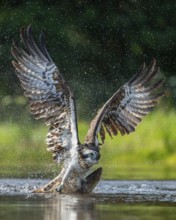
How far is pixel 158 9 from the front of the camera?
24031 mm

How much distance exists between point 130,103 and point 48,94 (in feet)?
2.94

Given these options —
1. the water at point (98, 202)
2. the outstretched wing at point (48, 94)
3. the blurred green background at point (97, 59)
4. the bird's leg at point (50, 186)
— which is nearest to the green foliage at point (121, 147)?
the blurred green background at point (97, 59)

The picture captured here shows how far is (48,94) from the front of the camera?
534 inches

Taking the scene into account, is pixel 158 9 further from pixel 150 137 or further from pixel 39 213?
pixel 39 213

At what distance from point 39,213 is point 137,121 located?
3.29 metres

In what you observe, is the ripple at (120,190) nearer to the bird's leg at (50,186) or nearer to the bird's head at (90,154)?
the bird's leg at (50,186)

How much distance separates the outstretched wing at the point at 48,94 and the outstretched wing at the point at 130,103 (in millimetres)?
435

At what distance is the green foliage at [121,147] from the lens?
18.1 m

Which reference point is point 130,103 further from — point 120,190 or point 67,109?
point 120,190

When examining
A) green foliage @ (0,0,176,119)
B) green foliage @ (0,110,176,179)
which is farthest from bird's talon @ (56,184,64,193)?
green foliage @ (0,0,176,119)

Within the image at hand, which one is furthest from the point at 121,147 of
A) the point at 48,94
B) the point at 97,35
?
the point at 48,94

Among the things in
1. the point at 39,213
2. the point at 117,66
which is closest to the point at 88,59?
the point at 117,66

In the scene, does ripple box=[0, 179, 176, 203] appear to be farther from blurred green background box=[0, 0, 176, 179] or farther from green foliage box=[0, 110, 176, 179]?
blurred green background box=[0, 0, 176, 179]

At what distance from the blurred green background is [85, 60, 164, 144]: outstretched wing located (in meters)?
4.91
